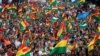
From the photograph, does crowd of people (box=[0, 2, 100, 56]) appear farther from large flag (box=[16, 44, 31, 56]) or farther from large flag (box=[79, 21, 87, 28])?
large flag (box=[16, 44, 31, 56])

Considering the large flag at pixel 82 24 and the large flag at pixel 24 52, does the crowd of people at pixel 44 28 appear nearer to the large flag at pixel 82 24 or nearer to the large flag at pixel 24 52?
the large flag at pixel 82 24

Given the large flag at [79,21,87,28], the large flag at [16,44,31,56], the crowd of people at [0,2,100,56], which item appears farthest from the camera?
the large flag at [79,21,87,28]

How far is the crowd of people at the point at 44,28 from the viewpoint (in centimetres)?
2423

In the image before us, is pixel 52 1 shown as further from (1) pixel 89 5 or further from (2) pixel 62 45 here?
(2) pixel 62 45

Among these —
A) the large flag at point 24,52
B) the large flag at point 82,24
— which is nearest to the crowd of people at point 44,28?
the large flag at point 82,24

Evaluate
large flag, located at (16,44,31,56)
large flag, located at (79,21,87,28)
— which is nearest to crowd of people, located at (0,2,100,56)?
large flag, located at (79,21,87,28)

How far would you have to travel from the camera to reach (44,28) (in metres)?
29.7

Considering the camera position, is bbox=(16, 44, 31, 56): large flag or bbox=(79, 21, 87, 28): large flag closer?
bbox=(16, 44, 31, 56): large flag

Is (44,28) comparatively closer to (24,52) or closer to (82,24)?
(82,24)

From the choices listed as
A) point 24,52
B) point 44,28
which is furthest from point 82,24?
point 24,52

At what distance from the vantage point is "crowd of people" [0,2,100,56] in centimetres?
2423

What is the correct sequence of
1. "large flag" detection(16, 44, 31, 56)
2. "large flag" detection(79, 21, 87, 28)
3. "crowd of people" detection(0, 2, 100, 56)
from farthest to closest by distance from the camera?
1. "large flag" detection(79, 21, 87, 28)
2. "crowd of people" detection(0, 2, 100, 56)
3. "large flag" detection(16, 44, 31, 56)

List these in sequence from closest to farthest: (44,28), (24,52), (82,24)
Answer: (24,52)
(82,24)
(44,28)

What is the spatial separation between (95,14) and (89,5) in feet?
31.5
